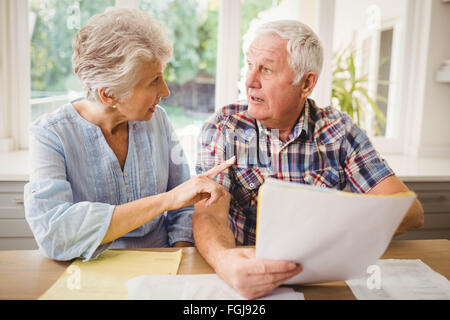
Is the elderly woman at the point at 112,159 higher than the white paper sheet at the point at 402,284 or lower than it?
higher

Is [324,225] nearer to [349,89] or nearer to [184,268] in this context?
[184,268]

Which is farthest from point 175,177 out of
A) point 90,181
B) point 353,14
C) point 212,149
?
point 353,14

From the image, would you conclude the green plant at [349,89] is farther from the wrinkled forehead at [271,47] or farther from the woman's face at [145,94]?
the woman's face at [145,94]

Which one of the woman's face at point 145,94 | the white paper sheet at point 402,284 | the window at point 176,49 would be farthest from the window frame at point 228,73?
the white paper sheet at point 402,284

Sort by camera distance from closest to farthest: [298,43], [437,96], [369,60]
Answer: [298,43] → [437,96] → [369,60]

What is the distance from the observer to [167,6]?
2561 millimetres

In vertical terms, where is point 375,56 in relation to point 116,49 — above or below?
above

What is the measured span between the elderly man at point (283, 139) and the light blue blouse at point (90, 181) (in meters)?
0.16

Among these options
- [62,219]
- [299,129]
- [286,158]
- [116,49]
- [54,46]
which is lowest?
[62,219]

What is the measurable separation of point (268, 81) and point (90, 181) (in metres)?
0.68

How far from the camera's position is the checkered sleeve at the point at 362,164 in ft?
4.82

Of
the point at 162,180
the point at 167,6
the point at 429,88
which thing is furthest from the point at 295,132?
the point at 429,88

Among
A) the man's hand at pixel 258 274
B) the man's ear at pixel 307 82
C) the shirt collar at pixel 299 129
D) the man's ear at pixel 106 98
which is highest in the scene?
the man's ear at pixel 307 82

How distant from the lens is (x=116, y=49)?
3.92 feet
